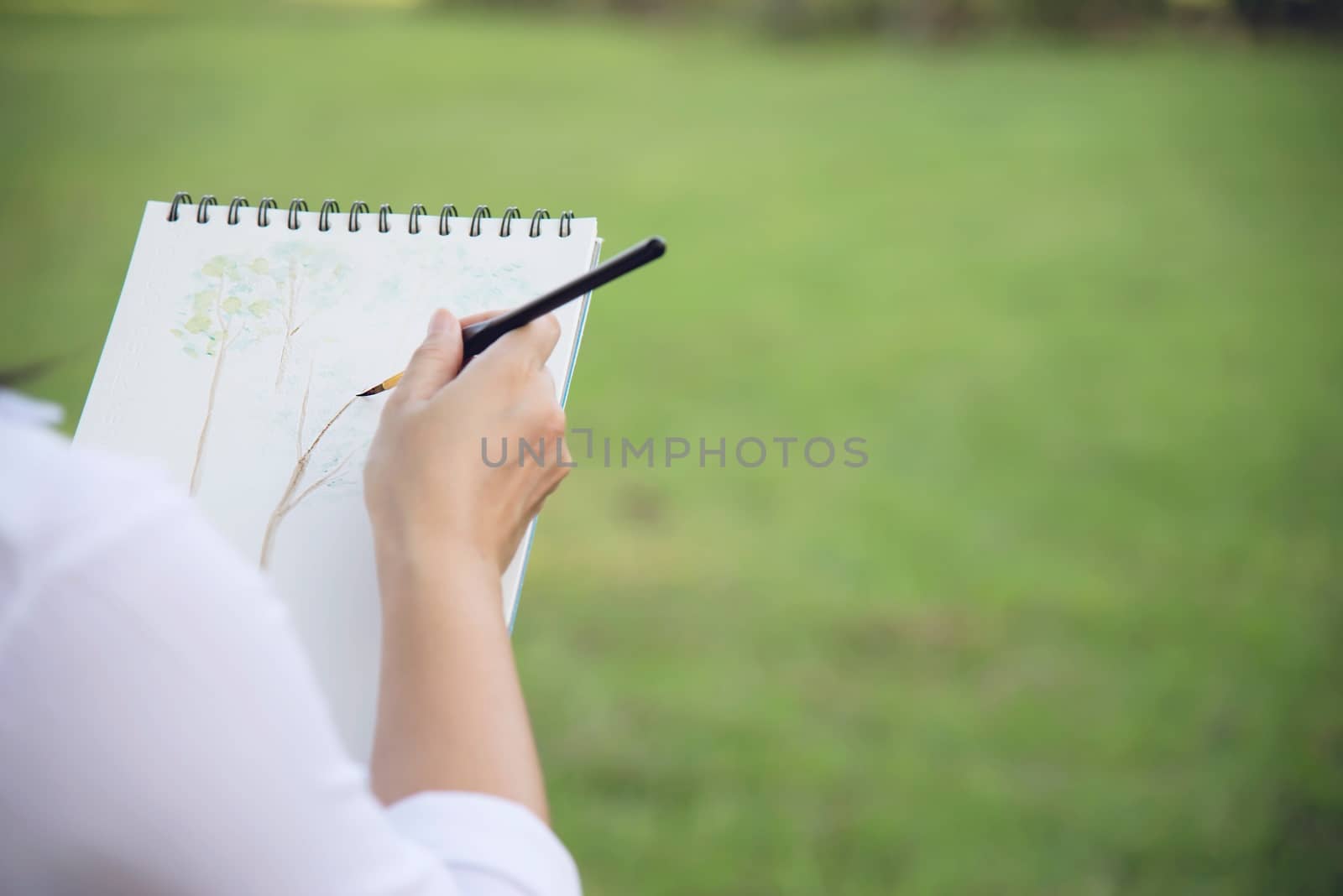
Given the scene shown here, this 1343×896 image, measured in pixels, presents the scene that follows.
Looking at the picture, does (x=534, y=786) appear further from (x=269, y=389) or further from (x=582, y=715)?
(x=582, y=715)

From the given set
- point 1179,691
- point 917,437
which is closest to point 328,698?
point 1179,691

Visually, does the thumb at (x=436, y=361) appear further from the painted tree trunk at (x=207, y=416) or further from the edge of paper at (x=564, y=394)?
the painted tree trunk at (x=207, y=416)

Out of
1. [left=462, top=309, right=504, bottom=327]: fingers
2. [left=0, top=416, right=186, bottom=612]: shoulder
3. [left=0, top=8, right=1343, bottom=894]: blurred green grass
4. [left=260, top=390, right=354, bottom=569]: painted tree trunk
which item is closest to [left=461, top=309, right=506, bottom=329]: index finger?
[left=462, top=309, right=504, bottom=327]: fingers

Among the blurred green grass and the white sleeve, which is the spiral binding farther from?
the blurred green grass

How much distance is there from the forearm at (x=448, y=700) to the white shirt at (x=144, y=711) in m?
0.08

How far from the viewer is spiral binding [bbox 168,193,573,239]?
29.5 inches

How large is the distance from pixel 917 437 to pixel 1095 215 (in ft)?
6.71

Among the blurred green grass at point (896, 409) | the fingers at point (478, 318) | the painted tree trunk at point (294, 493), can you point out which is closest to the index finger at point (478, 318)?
the fingers at point (478, 318)

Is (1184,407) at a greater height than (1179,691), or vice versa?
(1184,407)

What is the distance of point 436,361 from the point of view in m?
0.58

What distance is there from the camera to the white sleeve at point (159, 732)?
0.33m

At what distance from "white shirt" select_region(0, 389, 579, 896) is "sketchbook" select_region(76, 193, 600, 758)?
0.96ft

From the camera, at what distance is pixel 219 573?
0.35 meters

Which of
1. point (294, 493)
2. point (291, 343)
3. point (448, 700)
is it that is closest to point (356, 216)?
point (291, 343)
